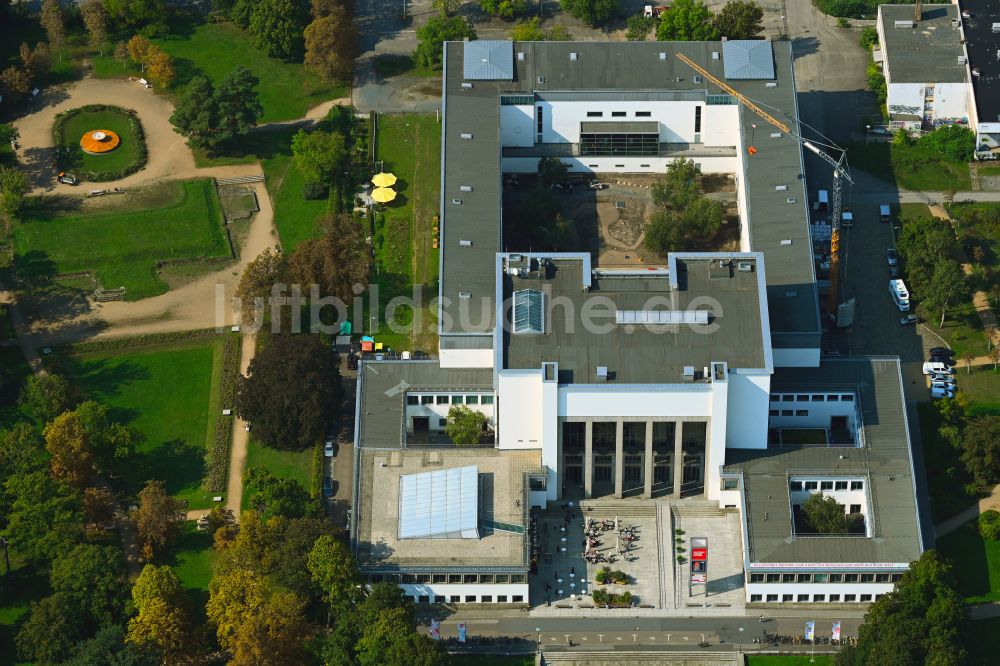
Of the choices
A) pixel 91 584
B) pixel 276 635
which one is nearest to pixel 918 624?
pixel 276 635

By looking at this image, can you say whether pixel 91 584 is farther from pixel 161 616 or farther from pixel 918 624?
pixel 918 624

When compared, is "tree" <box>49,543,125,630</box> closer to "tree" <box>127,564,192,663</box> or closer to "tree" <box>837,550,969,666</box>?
"tree" <box>127,564,192,663</box>

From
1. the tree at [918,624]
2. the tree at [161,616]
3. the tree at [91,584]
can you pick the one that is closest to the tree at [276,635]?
the tree at [161,616]

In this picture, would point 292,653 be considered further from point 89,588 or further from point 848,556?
point 848,556

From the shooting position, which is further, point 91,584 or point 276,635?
point 91,584

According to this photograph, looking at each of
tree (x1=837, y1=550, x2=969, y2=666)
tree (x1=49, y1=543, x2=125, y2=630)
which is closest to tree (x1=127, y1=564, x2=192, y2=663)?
tree (x1=49, y1=543, x2=125, y2=630)

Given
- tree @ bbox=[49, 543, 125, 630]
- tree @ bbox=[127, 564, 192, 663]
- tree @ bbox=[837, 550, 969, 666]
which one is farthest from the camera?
tree @ bbox=[49, 543, 125, 630]
